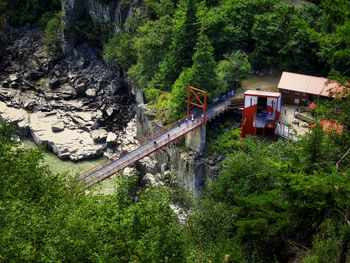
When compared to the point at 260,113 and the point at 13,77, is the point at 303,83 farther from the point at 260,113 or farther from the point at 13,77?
the point at 13,77

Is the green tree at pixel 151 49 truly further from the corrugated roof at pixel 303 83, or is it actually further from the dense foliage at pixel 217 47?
the corrugated roof at pixel 303 83

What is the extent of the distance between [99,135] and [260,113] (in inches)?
713

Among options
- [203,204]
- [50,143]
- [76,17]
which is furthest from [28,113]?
[203,204]

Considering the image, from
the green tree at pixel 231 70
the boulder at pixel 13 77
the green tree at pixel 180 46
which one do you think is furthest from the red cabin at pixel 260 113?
the boulder at pixel 13 77

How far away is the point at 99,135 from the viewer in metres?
43.2

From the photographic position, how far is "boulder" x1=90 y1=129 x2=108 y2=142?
141ft

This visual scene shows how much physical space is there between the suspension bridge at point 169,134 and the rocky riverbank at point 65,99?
8450mm

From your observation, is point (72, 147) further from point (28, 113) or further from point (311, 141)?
point (311, 141)

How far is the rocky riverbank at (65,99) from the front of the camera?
43188 millimetres

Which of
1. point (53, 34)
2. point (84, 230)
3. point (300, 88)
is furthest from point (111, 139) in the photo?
point (84, 230)

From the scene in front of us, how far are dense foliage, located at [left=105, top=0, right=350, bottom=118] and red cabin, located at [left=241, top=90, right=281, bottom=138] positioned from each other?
12.3 ft

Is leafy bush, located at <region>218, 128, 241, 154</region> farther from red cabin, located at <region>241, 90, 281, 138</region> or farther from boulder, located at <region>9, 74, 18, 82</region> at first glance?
boulder, located at <region>9, 74, 18, 82</region>

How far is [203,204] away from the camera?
25.2 m

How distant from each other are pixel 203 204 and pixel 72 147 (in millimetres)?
21163
